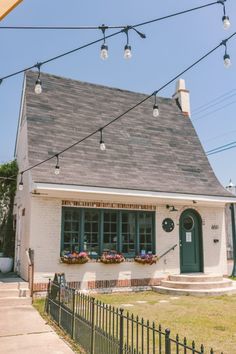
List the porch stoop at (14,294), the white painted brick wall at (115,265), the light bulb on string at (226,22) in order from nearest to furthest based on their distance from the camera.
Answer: the light bulb on string at (226,22)
the porch stoop at (14,294)
the white painted brick wall at (115,265)

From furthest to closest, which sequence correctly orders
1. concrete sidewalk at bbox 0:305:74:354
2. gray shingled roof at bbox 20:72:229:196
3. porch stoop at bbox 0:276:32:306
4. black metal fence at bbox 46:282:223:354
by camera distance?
gray shingled roof at bbox 20:72:229:196 < porch stoop at bbox 0:276:32:306 < concrete sidewalk at bbox 0:305:74:354 < black metal fence at bbox 46:282:223:354

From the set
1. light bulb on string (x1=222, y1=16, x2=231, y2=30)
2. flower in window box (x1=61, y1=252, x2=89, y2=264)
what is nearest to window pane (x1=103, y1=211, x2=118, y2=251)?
flower in window box (x1=61, y1=252, x2=89, y2=264)

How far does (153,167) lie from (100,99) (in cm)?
439

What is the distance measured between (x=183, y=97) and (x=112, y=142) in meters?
6.17

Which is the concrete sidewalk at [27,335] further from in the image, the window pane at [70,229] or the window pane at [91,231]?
the window pane at [91,231]

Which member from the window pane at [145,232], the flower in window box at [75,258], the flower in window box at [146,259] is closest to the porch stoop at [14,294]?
the flower in window box at [75,258]

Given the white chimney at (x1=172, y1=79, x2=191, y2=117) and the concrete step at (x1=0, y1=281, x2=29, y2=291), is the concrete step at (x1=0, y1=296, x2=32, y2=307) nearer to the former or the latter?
the concrete step at (x1=0, y1=281, x2=29, y2=291)

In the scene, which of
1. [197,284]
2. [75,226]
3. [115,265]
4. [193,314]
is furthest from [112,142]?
[193,314]

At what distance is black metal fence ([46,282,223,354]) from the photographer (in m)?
4.68

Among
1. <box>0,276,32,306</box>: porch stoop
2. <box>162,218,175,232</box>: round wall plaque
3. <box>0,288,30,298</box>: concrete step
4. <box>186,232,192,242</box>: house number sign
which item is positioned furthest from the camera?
<box>186,232,192,242</box>: house number sign

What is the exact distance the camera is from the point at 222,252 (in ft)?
47.2

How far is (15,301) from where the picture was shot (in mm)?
9586

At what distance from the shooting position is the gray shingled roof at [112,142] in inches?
496

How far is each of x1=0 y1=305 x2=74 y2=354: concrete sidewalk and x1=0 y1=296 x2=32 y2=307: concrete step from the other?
0.69m
